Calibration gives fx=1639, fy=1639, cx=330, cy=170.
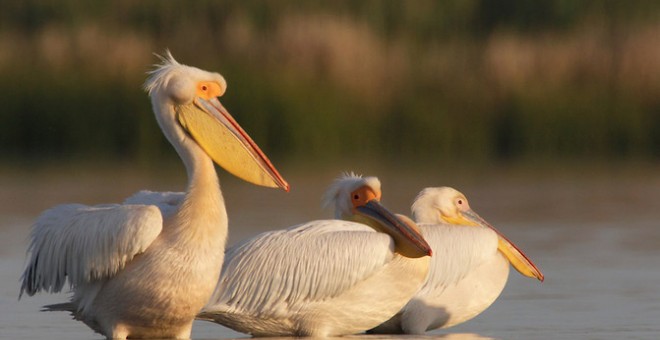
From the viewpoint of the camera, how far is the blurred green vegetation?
54.9 ft

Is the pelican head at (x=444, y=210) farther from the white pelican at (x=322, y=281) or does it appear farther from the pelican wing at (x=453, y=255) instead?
the white pelican at (x=322, y=281)

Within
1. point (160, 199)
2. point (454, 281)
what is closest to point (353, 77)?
point (454, 281)

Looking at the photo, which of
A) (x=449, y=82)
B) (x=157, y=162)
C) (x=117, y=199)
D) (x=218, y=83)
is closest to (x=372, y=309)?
(x=218, y=83)

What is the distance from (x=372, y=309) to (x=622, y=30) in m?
11.4

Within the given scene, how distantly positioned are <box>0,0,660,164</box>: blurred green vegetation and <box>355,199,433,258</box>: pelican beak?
8558 millimetres

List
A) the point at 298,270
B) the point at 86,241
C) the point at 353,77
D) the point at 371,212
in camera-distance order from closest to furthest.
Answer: the point at 86,241 < the point at 298,270 < the point at 371,212 < the point at 353,77

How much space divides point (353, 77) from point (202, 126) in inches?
416

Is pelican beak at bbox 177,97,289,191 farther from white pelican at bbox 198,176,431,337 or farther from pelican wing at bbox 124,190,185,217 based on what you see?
white pelican at bbox 198,176,431,337

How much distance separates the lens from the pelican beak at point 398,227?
289 inches

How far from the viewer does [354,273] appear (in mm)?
7375

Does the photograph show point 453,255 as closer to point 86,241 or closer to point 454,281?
point 454,281

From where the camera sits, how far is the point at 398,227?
746 cm

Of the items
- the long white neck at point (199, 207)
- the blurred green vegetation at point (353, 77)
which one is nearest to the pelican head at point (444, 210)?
the long white neck at point (199, 207)

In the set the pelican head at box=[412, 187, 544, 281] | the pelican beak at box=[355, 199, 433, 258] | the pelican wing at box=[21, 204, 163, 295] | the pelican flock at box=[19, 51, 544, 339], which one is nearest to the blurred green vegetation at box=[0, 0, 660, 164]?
the pelican head at box=[412, 187, 544, 281]
